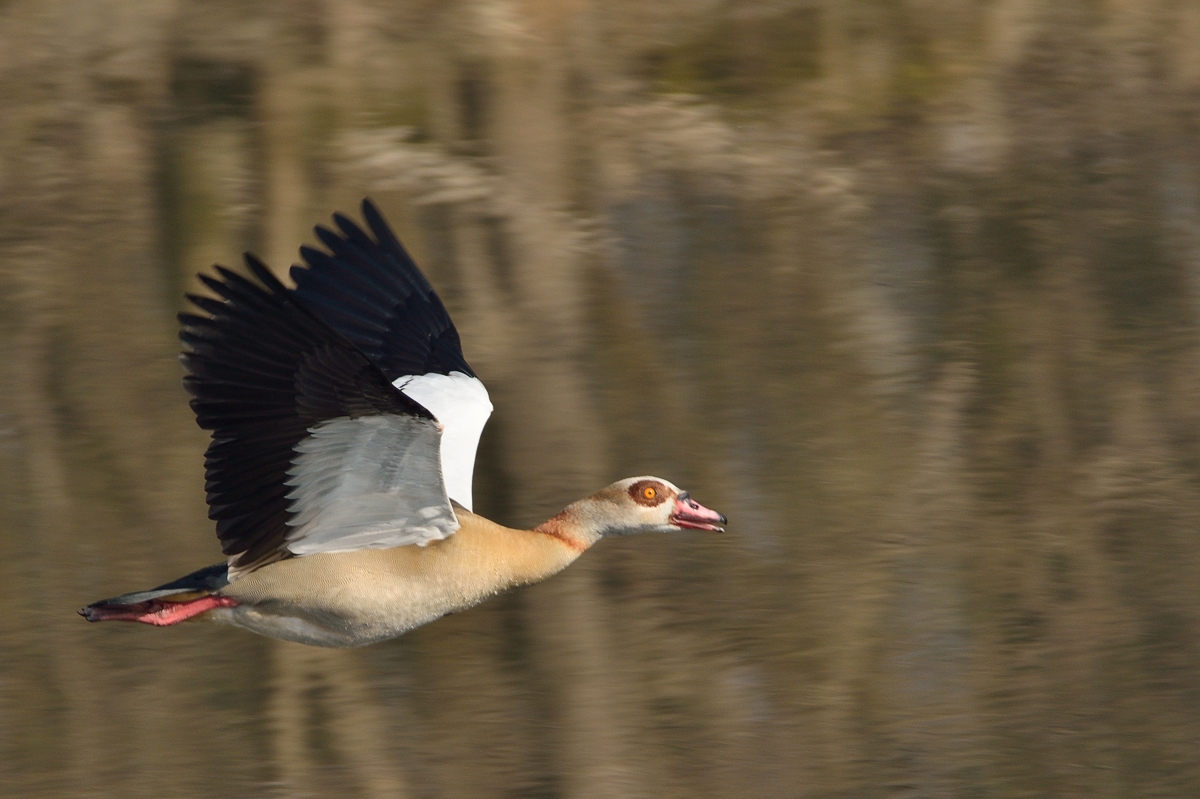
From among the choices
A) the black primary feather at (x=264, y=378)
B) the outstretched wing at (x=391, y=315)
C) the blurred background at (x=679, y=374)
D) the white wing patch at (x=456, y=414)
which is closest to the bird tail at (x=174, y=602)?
the black primary feather at (x=264, y=378)

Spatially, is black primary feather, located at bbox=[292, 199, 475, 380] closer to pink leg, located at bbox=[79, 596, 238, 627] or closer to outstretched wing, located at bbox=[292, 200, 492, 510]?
outstretched wing, located at bbox=[292, 200, 492, 510]

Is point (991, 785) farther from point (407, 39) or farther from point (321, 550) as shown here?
point (407, 39)

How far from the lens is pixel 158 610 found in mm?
7254

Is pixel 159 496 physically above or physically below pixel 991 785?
above

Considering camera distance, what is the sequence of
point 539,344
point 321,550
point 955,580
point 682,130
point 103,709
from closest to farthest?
1. point 321,550
2. point 103,709
3. point 955,580
4. point 539,344
5. point 682,130

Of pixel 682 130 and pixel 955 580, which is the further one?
pixel 682 130

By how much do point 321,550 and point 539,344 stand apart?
524 centimetres

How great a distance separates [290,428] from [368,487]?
574 mm

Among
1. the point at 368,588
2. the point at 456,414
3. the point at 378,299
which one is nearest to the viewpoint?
the point at 368,588

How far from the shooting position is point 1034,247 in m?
13.7

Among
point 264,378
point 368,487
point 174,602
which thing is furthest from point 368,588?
point 264,378

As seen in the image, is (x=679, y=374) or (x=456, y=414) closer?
(x=456, y=414)

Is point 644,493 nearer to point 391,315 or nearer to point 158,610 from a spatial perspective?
point 391,315

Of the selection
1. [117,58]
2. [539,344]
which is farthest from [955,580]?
[117,58]
